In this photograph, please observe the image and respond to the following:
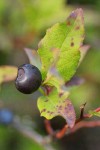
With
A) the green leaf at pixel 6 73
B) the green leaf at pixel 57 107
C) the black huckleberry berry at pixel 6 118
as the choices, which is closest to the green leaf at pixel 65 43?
the green leaf at pixel 57 107

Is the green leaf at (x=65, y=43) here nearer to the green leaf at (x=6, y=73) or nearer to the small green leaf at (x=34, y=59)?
the small green leaf at (x=34, y=59)

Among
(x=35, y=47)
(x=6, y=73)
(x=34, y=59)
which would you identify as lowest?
(x=35, y=47)

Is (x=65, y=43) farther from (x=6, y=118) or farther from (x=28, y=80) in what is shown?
(x=6, y=118)

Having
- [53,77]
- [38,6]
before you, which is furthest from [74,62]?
[38,6]

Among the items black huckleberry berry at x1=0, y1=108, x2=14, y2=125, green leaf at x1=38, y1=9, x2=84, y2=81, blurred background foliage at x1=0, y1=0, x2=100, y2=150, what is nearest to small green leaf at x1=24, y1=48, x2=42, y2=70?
green leaf at x1=38, y1=9, x2=84, y2=81

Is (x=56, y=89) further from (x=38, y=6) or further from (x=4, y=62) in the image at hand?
(x=4, y=62)

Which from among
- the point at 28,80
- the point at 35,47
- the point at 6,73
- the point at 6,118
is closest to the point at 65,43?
the point at 28,80
